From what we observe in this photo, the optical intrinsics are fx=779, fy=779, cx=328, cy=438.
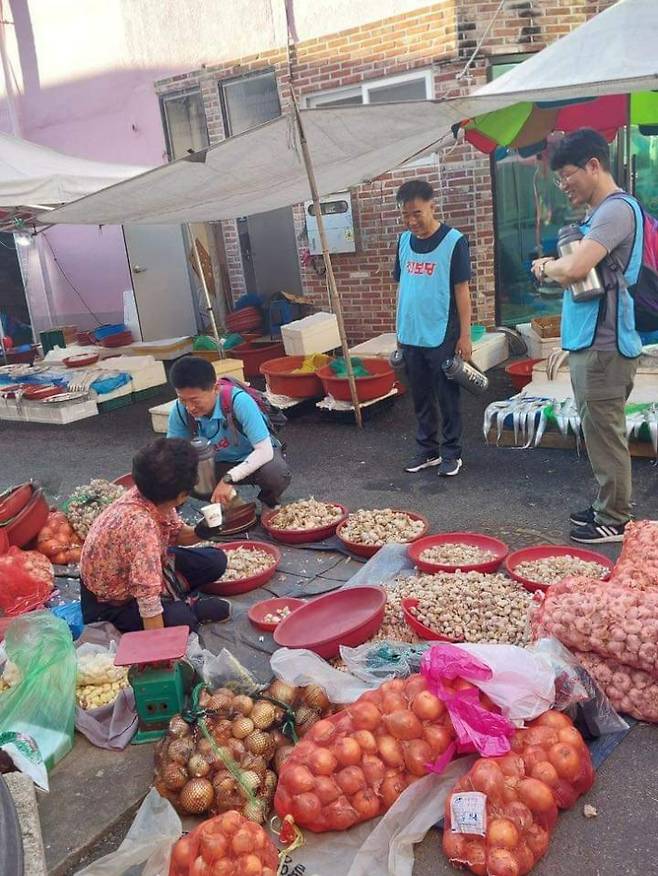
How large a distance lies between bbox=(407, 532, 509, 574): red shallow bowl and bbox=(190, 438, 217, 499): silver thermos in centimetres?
124

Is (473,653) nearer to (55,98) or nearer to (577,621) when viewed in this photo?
(577,621)

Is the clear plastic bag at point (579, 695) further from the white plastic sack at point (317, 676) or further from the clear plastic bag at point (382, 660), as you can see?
the white plastic sack at point (317, 676)

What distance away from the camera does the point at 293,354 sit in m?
8.20

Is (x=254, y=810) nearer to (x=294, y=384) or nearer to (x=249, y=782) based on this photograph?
(x=249, y=782)

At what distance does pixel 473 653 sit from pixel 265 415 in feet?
8.29

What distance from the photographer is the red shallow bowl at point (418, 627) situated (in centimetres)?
329

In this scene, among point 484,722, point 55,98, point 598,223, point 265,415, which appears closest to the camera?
point 484,722

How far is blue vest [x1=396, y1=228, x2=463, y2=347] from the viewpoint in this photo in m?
5.27

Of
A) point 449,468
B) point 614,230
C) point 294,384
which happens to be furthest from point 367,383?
point 614,230

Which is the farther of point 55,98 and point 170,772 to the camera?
point 55,98

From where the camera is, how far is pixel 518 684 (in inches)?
103

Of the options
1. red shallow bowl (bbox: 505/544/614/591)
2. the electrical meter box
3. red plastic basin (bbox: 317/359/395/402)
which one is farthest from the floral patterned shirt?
the electrical meter box

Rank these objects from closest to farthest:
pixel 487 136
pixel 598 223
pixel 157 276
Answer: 1. pixel 598 223
2. pixel 487 136
3. pixel 157 276

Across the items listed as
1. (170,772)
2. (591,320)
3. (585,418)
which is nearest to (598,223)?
(591,320)
